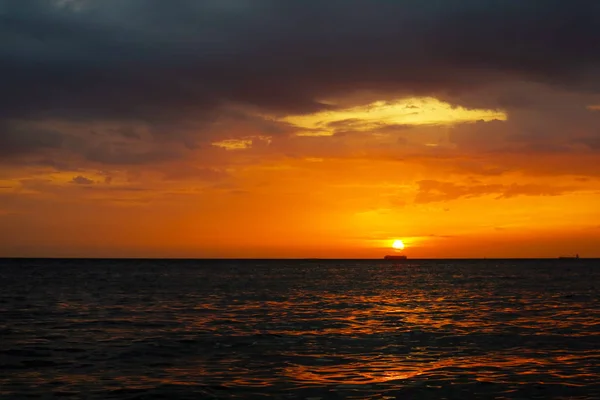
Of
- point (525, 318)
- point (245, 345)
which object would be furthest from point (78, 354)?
point (525, 318)

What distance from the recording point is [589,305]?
61344 mm

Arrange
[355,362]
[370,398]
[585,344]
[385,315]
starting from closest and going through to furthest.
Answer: [370,398]
[355,362]
[585,344]
[385,315]

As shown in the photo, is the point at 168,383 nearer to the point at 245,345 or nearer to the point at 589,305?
the point at 245,345

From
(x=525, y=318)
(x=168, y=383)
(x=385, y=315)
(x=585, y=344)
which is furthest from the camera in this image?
(x=385, y=315)

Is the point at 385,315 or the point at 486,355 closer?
the point at 486,355

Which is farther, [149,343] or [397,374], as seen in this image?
[149,343]

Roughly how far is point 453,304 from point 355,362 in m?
37.6

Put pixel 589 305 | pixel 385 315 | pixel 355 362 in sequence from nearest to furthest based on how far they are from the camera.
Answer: pixel 355 362, pixel 385 315, pixel 589 305

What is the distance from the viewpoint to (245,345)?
115 feet

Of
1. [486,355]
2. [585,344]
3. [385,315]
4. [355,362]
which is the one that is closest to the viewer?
[355,362]

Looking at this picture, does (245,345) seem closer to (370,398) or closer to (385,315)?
(370,398)

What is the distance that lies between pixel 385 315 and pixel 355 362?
23.6 metres

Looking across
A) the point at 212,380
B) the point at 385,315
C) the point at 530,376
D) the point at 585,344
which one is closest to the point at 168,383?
the point at 212,380

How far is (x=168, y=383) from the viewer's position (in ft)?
83.6
